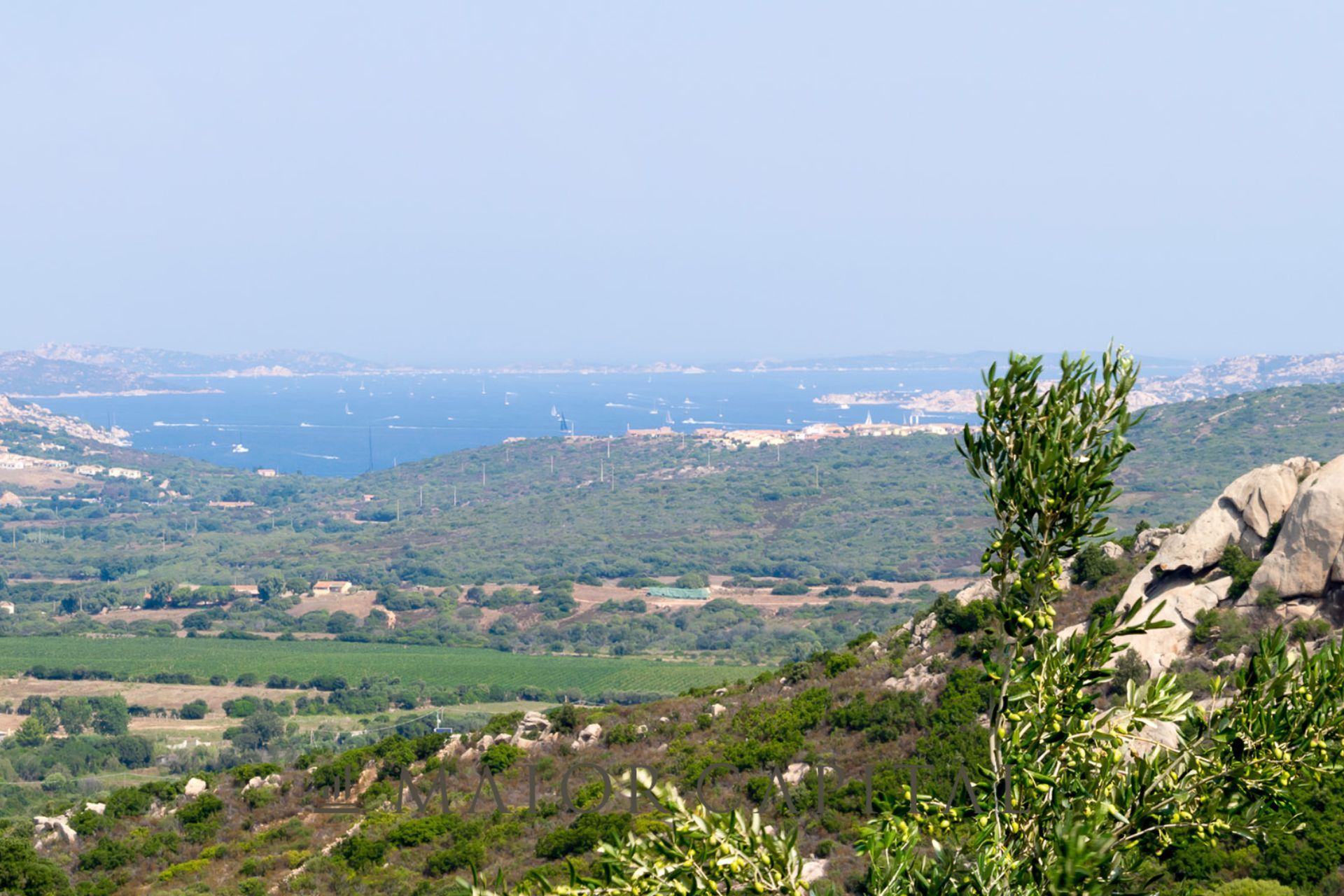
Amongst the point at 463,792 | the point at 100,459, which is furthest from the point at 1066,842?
the point at 100,459

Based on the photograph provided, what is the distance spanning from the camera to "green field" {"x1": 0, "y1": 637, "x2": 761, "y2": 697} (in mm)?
73188

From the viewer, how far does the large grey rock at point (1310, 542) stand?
72.4 feet

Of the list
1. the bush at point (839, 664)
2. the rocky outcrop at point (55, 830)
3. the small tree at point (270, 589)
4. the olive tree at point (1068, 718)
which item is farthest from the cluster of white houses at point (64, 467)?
the olive tree at point (1068, 718)

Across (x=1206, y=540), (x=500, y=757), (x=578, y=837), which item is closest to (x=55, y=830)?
(x=500, y=757)

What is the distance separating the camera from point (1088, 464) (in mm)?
6547

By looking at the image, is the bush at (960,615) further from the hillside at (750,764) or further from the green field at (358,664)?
the green field at (358,664)

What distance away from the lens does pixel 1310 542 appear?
22.4 metres

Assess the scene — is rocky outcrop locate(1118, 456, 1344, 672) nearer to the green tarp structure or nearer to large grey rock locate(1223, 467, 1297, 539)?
large grey rock locate(1223, 467, 1297, 539)

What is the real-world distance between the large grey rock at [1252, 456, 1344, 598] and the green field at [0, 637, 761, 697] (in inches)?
1750

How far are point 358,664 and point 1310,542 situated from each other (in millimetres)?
67988

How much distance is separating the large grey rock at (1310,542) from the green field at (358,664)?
44.5m

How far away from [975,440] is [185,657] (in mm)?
84195

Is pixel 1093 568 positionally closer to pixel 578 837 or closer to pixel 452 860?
pixel 578 837

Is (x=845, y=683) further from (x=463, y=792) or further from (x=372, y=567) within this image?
(x=372, y=567)
